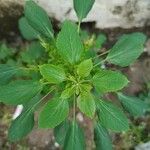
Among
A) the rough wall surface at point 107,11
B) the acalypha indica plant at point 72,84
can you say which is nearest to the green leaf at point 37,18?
the acalypha indica plant at point 72,84

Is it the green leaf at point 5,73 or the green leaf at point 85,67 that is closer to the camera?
the green leaf at point 85,67

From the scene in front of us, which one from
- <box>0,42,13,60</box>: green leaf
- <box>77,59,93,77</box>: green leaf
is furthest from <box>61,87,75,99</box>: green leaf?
<box>0,42,13,60</box>: green leaf

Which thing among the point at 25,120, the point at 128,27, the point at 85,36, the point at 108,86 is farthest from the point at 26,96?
the point at 128,27

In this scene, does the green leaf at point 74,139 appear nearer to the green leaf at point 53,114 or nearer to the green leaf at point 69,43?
the green leaf at point 53,114

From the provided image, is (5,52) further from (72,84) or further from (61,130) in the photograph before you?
(72,84)

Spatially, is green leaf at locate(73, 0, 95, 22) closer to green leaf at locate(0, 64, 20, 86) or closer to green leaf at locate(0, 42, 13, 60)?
green leaf at locate(0, 64, 20, 86)
